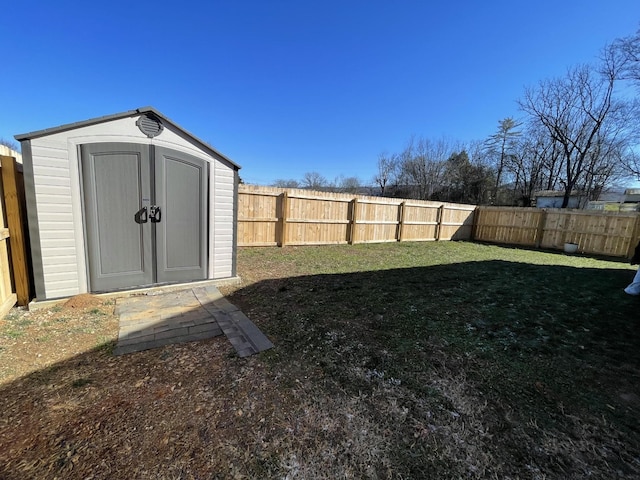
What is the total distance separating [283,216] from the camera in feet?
25.8

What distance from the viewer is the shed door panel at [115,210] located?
125 inches

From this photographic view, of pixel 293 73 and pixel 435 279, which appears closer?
pixel 435 279

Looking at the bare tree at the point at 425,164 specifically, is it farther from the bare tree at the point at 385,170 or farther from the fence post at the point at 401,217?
the fence post at the point at 401,217

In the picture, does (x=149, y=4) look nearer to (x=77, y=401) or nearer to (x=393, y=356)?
(x=77, y=401)

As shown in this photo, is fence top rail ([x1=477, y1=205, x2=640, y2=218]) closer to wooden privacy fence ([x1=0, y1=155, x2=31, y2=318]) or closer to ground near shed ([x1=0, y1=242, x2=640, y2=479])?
ground near shed ([x1=0, y1=242, x2=640, y2=479])

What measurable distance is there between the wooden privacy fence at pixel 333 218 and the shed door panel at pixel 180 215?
3.32 metres

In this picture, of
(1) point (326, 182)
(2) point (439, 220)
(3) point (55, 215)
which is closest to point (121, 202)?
(3) point (55, 215)

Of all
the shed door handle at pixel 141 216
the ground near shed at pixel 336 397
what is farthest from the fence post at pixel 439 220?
the shed door handle at pixel 141 216

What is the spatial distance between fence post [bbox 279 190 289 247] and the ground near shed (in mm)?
4524

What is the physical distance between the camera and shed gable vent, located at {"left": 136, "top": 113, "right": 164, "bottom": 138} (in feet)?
10.9

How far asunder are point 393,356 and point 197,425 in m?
1.62

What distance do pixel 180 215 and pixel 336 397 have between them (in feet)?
10.5

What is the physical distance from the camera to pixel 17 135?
8.85ft

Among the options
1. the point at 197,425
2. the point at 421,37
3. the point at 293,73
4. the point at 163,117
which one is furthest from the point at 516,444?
the point at 293,73
